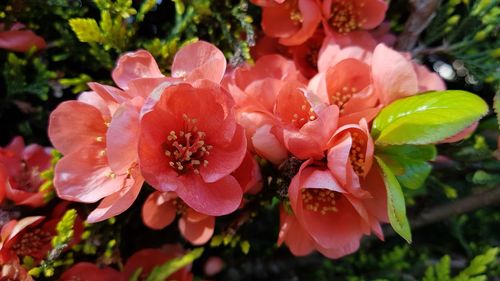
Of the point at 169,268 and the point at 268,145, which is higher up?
the point at 268,145

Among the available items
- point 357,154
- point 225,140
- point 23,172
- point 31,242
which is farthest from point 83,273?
point 357,154

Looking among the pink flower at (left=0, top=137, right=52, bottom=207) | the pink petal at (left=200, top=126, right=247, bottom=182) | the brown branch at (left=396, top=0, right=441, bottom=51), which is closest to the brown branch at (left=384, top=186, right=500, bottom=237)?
the brown branch at (left=396, top=0, right=441, bottom=51)

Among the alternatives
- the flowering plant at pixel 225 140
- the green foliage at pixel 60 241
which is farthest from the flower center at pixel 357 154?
the green foliage at pixel 60 241

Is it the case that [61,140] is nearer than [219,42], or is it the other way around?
[61,140]

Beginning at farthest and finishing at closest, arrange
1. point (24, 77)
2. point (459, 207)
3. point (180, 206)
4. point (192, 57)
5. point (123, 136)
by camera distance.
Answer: point (459, 207) → point (24, 77) → point (180, 206) → point (192, 57) → point (123, 136)

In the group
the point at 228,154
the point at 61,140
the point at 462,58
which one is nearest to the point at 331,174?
the point at 228,154

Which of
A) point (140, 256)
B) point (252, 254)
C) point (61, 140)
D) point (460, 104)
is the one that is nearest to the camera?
point (460, 104)

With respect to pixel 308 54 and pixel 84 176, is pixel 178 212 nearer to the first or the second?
pixel 84 176

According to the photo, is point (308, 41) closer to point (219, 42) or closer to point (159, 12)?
point (219, 42)
